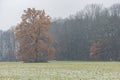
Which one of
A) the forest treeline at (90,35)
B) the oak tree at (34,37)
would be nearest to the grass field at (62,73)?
the oak tree at (34,37)

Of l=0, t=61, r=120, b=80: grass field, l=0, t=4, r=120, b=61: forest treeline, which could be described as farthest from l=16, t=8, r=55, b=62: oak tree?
l=0, t=61, r=120, b=80: grass field

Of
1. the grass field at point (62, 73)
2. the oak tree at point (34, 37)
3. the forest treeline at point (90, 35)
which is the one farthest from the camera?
the forest treeline at point (90, 35)

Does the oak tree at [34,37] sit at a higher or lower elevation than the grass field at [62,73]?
higher

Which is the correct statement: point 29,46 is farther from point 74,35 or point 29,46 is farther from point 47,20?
point 74,35

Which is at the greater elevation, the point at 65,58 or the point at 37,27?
the point at 37,27

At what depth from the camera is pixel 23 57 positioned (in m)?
71.1

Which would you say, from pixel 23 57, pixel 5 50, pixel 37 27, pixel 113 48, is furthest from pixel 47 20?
pixel 5 50

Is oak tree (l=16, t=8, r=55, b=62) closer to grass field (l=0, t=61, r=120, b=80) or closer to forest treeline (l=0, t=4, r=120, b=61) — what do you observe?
forest treeline (l=0, t=4, r=120, b=61)

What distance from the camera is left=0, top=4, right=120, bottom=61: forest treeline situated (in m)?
88.8

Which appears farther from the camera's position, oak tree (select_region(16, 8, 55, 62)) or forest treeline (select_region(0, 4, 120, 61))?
forest treeline (select_region(0, 4, 120, 61))

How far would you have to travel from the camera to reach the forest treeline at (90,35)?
88812mm

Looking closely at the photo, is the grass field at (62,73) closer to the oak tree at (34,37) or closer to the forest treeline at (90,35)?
the oak tree at (34,37)

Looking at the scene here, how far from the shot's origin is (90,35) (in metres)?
96.1

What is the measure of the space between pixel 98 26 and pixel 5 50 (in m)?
62.0
